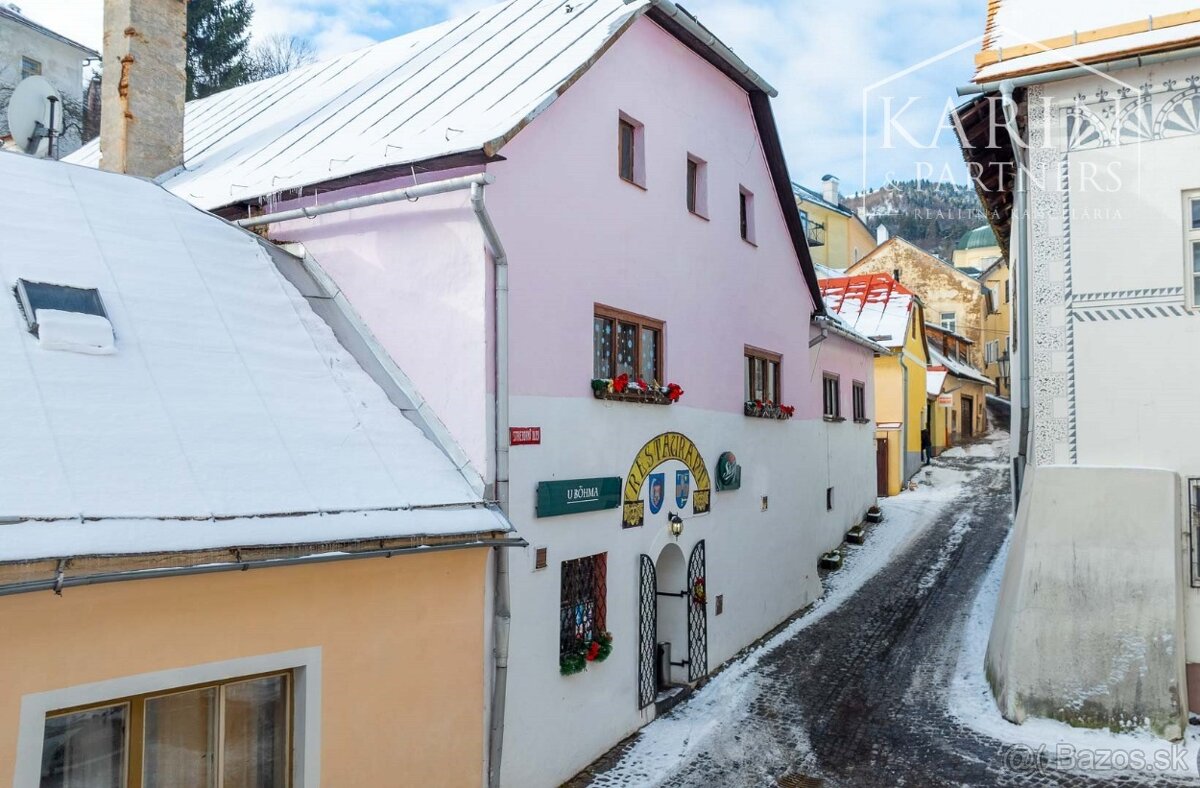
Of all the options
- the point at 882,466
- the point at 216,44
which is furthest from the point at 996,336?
the point at 216,44

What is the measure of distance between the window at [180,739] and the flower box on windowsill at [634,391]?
14.6ft

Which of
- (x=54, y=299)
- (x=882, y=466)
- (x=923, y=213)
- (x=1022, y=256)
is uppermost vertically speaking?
(x=923, y=213)

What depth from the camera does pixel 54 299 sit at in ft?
21.6

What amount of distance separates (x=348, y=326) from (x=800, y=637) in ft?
28.9

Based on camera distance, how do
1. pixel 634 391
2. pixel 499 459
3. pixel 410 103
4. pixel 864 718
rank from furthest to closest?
pixel 864 718
pixel 410 103
pixel 634 391
pixel 499 459

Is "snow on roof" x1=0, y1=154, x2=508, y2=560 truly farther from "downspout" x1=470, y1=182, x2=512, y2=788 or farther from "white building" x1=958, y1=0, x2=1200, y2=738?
"white building" x1=958, y1=0, x2=1200, y2=738

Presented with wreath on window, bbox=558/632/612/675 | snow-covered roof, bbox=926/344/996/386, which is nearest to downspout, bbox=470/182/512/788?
wreath on window, bbox=558/632/612/675

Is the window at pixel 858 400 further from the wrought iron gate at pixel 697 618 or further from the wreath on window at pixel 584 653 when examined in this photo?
the wreath on window at pixel 584 653

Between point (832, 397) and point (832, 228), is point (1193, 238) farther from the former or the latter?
point (832, 228)

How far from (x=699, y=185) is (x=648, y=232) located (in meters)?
1.99

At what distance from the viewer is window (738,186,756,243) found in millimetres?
14180

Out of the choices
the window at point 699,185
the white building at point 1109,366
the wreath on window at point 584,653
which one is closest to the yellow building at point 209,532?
the wreath on window at point 584,653

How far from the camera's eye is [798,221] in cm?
1541

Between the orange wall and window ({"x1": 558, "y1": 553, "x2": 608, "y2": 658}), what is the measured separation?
1578 mm
